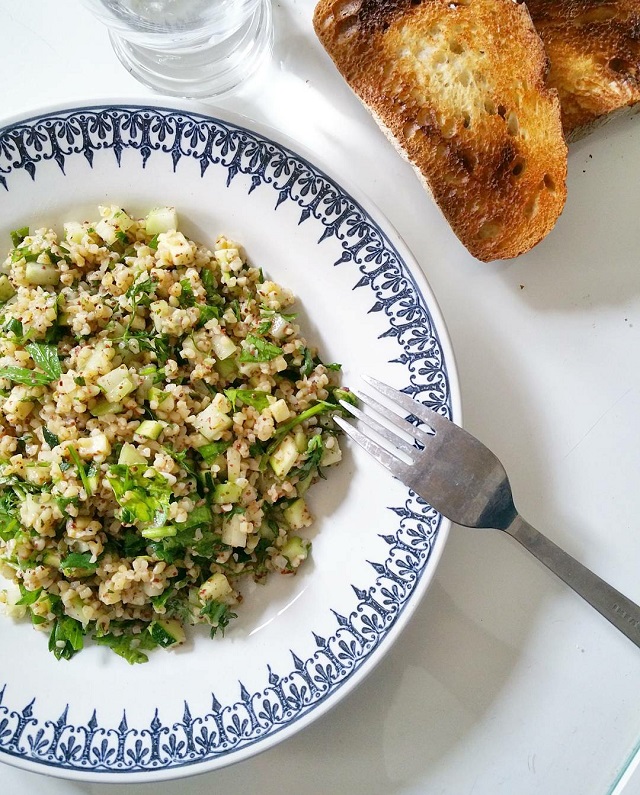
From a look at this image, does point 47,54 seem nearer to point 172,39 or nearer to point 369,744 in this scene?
point 172,39

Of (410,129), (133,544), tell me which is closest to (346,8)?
(410,129)

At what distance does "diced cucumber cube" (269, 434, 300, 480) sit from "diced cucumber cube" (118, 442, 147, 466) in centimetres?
25

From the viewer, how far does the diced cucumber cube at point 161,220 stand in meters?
1.47

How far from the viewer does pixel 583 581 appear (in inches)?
58.4

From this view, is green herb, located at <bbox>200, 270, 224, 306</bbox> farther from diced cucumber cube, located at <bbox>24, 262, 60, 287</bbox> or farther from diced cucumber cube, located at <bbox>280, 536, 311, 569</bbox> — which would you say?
diced cucumber cube, located at <bbox>280, 536, 311, 569</bbox>

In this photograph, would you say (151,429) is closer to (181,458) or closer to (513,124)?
(181,458)

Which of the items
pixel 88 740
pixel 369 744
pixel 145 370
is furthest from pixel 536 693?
pixel 145 370

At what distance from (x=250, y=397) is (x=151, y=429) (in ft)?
0.66

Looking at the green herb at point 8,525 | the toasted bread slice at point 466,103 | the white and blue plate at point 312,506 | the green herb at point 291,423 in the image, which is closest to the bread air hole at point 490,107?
the toasted bread slice at point 466,103

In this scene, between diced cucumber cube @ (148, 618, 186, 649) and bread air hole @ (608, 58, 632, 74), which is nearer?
diced cucumber cube @ (148, 618, 186, 649)

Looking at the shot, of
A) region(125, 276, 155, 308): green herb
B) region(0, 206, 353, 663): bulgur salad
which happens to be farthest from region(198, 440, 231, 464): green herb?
region(125, 276, 155, 308): green herb

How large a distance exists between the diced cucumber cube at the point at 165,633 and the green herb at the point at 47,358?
0.53 metres

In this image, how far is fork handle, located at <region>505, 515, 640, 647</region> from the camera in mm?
1468

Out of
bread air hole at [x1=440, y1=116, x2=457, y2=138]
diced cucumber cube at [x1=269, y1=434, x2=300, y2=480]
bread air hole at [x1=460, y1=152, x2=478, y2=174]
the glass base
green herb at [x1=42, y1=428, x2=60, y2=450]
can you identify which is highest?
bread air hole at [x1=440, y1=116, x2=457, y2=138]
